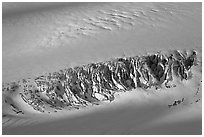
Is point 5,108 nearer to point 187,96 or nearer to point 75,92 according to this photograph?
point 75,92

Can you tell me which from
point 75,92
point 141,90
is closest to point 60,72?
point 75,92

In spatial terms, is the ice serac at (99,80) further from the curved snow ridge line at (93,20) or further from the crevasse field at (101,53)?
the curved snow ridge line at (93,20)

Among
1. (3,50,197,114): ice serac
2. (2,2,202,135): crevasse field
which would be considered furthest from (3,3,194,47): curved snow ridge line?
(3,50,197,114): ice serac

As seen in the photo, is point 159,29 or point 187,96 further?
point 159,29

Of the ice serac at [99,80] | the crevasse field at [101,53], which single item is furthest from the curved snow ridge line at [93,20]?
the ice serac at [99,80]

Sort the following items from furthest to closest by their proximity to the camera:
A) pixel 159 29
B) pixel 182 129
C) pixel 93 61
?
pixel 159 29 → pixel 93 61 → pixel 182 129

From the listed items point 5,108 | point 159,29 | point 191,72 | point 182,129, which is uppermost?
point 159,29
